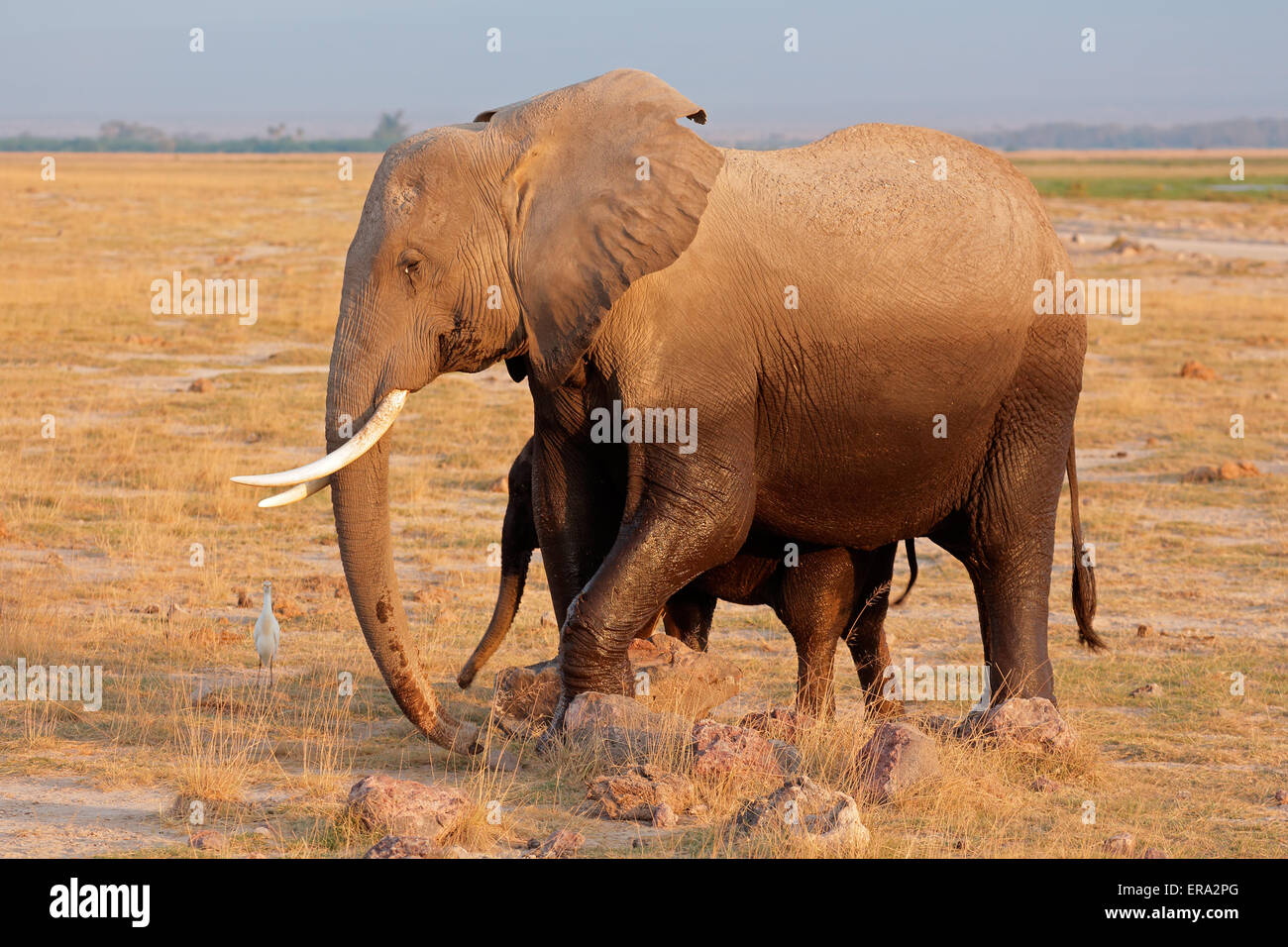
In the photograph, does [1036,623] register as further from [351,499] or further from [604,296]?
[351,499]

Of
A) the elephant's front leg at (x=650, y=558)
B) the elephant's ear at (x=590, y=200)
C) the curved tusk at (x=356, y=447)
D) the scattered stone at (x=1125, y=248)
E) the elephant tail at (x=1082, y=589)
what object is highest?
the elephant's ear at (x=590, y=200)

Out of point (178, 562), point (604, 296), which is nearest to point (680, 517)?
point (604, 296)

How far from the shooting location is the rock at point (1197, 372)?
21641mm

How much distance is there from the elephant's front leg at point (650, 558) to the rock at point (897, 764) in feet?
3.53

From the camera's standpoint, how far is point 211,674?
923 cm

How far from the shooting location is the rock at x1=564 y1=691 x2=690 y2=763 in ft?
23.2

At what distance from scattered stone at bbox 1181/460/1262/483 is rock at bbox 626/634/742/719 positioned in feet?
28.8

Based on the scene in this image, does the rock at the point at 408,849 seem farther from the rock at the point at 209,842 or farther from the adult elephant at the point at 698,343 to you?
the adult elephant at the point at 698,343

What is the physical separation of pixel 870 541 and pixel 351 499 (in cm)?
254

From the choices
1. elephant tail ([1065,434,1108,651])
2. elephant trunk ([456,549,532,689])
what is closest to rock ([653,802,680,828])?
elephant trunk ([456,549,532,689])

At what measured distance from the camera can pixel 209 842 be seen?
618cm

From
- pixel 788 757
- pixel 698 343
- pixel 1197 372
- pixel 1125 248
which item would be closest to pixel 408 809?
pixel 788 757

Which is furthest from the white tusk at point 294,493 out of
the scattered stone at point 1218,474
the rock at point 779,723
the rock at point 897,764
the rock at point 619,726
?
the scattered stone at point 1218,474
